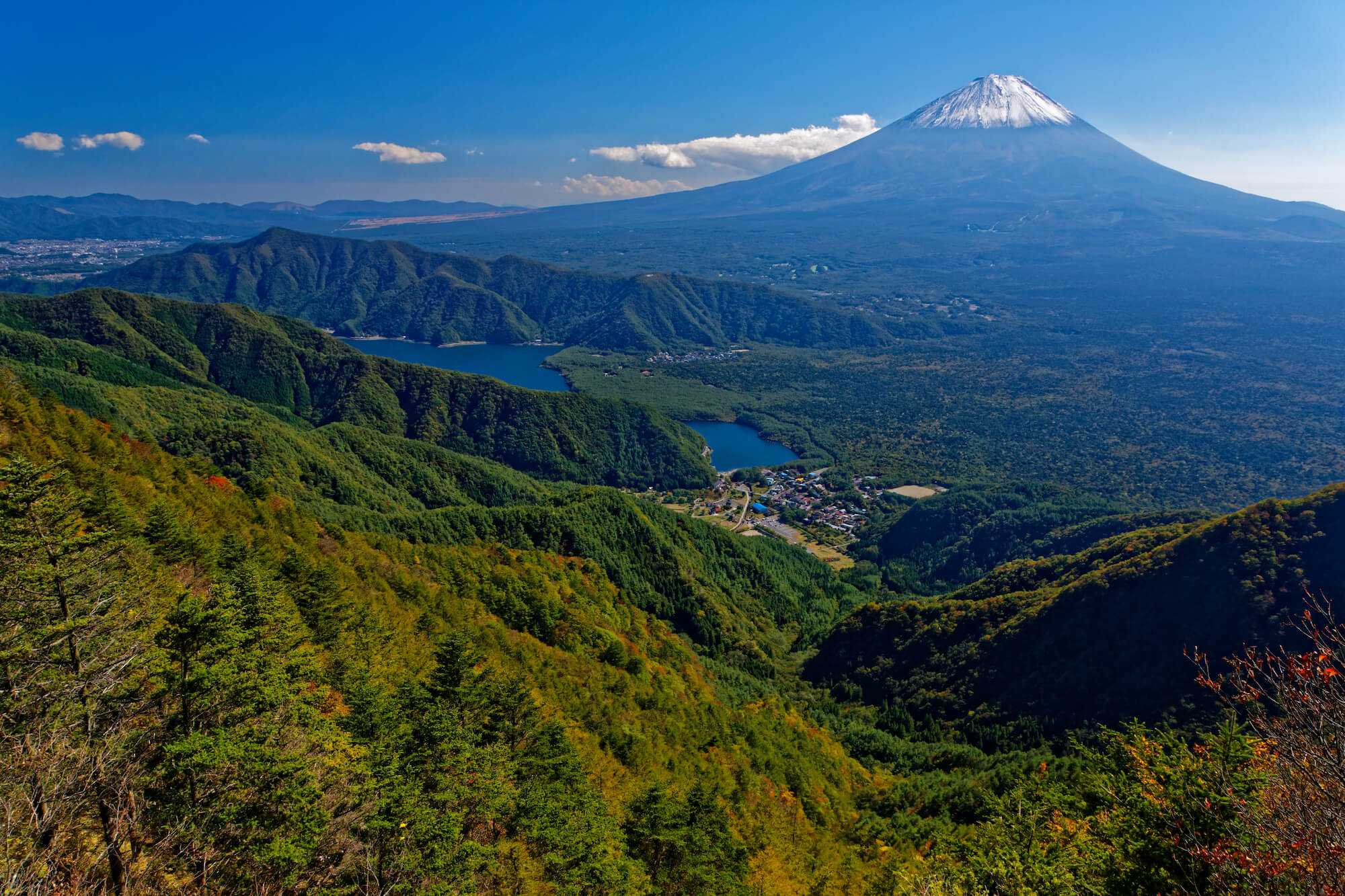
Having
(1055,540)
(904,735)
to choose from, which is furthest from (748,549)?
(1055,540)

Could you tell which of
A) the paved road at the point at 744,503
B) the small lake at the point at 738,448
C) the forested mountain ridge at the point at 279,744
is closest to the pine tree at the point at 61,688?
the forested mountain ridge at the point at 279,744

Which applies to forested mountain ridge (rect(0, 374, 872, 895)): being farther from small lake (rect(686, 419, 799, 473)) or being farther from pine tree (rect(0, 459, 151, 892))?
small lake (rect(686, 419, 799, 473))

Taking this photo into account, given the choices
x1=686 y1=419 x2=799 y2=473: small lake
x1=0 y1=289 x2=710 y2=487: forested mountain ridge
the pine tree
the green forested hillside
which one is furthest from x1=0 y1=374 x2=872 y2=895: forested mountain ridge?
x1=686 y1=419 x2=799 y2=473: small lake

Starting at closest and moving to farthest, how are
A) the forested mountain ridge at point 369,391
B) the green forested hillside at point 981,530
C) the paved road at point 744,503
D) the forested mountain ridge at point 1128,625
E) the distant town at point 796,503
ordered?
the forested mountain ridge at point 1128,625
the green forested hillside at point 981,530
the distant town at point 796,503
the paved road at point 744,503
the forested mountain ridge at point 369,391

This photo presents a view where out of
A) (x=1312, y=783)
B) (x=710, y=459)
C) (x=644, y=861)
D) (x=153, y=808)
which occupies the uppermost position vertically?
(x=1312, y=783)

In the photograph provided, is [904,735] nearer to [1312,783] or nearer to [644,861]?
[644,861]

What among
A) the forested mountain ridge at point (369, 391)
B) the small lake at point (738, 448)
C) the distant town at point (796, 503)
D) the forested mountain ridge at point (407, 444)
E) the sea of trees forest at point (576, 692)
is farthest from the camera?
the small lake at point (738, 448)

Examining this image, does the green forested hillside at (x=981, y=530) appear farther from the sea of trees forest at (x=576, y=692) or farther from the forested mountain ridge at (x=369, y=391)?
the forested mountain ridge at (x=369, y=391)

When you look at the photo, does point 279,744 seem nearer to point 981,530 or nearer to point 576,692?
point 576,692
